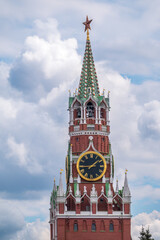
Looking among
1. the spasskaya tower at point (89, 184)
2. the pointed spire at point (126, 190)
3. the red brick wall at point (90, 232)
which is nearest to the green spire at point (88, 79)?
the spasskaya tower at point (89, 184)

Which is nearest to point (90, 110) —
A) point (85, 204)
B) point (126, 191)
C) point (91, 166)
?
point (91, 166)

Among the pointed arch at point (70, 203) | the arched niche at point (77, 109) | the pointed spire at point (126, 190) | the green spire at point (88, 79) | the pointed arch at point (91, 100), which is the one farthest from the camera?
the green spire at point (88, 79)

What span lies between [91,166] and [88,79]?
606 inches

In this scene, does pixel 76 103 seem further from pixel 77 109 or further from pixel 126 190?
pixel 126 190

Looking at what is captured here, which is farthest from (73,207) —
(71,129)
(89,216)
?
(71,129)

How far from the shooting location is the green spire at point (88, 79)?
13450 cm

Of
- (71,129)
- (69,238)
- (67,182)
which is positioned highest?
(71,129)

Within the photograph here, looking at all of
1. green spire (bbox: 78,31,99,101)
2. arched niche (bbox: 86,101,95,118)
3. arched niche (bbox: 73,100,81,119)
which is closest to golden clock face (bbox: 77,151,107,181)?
arched niche (bbox: 86,101,95,118)

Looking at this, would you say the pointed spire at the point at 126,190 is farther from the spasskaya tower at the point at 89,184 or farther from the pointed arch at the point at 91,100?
the pointed arch at the point at 91,100

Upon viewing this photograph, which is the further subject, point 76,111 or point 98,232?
point 76,111

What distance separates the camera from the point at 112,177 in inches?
5143

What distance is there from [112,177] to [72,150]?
7803mm

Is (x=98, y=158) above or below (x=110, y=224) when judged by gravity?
above

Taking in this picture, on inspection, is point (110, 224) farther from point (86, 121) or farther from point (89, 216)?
point (86, 121)
